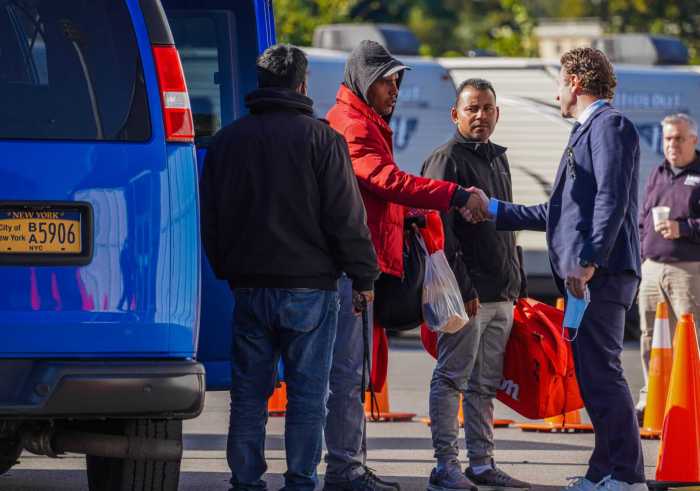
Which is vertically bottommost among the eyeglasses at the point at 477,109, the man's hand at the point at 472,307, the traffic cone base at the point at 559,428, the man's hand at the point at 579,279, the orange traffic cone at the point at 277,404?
the traffic cone base at the point at 559,428

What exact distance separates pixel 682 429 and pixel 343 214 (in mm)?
2246

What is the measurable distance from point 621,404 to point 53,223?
2583mm

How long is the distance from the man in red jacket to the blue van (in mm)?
1395

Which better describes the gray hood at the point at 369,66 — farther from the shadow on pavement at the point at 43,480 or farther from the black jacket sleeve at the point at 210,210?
the shadow on pavement at the point at 43,480

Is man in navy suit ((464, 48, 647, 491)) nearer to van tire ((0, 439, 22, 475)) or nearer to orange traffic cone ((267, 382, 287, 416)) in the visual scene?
van tire ((0, 439, 22, 475))

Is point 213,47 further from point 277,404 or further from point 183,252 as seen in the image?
point 277,404

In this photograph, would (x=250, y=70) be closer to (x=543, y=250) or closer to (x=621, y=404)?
(x=621, y=404)

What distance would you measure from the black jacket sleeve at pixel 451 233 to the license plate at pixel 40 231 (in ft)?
7.85

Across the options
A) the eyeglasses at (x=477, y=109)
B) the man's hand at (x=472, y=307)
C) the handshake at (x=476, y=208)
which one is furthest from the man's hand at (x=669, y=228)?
the handshake at (x=476, y=208)

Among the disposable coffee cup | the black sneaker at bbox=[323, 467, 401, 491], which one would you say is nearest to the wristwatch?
the black sneaker at bbox=[323, 467, 401, 491]

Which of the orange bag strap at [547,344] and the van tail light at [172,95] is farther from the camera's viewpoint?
the orange bag strap at [547,344]

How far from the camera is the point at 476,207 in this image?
712cm

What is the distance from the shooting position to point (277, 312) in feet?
20.3

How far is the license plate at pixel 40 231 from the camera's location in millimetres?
5348
